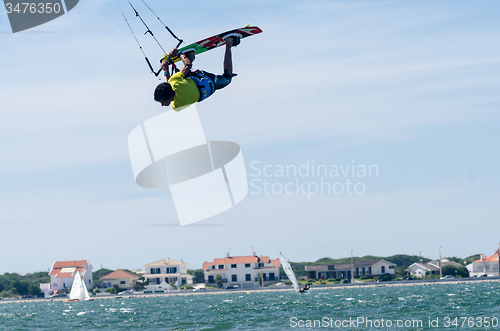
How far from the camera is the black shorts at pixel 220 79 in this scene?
1006 centimetres

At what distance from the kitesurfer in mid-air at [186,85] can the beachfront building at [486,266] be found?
11975 centimetres

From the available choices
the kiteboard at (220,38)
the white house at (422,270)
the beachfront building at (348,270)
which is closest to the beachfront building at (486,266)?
the white house at (422,270)

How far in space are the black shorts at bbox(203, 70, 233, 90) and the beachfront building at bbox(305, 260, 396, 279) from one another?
4293 inches

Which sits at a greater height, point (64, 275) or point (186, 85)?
point (186, 85)

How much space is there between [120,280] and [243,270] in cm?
2552

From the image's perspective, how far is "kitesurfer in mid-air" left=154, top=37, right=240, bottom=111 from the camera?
30.4 feet

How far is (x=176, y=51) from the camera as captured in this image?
981 cm

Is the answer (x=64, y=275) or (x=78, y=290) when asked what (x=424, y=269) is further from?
(x=64, y=275)

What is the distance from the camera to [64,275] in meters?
118

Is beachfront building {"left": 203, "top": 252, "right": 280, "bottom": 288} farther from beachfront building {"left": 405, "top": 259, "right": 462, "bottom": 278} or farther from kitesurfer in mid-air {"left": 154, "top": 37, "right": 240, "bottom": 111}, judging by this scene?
kitesurfer in mid-air {"left": 154, "top": 37, "right": 240, "bottom": 111}

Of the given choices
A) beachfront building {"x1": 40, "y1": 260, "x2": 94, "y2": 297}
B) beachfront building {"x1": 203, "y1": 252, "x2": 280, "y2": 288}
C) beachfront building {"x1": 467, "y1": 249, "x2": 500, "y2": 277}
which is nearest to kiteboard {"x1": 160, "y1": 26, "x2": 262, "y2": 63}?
beachfront building {"x1": 203, "y1": 252, "x2": 280, "y2": 288}

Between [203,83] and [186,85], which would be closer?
[186,85]

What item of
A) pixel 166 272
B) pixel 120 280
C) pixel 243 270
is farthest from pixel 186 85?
pixel 120 280

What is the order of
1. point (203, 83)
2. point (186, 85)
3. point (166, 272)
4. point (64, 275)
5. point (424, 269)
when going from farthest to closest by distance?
1. point (424, 269)
2. point (64, 275)
3. point (166, 272)
4. point (203, 83)
5. point (186, 85)
